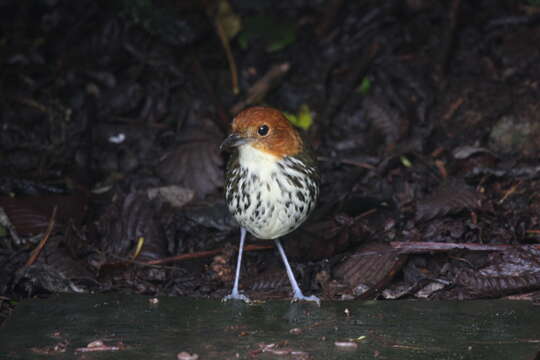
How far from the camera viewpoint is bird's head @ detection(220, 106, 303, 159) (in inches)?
167

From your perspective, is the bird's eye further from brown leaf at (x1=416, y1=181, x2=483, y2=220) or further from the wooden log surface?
brown leaf at (x1=416, y1=181, x2=483, y2=220)

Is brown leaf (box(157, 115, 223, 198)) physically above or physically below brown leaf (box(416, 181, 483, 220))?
above

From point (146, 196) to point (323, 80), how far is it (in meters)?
2.33

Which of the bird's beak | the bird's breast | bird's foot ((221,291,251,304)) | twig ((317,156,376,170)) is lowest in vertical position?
bird's foot ((221,291,251,304))

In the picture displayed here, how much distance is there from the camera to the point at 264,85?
675 centimetres

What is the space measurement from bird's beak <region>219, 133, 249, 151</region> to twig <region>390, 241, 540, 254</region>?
1.28 metres

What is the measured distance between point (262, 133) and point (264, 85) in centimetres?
252

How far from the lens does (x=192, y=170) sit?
19.5ft

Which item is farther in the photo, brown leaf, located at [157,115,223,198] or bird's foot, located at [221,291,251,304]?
brown leaf, located at [157,115,223,198]

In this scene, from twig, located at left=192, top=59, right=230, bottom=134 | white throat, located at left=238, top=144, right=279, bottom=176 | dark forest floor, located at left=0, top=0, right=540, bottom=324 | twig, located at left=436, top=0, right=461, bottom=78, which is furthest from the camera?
twig, located at left=436, top=0, right=461, bottom=78

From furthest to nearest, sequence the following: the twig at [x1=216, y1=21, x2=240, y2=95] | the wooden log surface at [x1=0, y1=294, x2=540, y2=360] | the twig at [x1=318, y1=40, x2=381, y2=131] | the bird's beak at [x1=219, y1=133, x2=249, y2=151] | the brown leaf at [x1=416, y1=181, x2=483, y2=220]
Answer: the twig at [x1=216, y1=21, x2=240, y2=95]
the twig at [x1=318, y1=40, x2=381, y2=131]
the brown leaf at [x1=416, y1=181, x2=483, y2=220]
the bird's beak at [x1=219, y1=133, x2=249, y2=151]
the wooden log surface at [x1=0, y1=294, x2=540, y2=360]

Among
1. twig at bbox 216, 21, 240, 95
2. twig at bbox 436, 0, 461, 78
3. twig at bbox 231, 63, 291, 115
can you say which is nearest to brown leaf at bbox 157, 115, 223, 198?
twig at bbox 231, 63, 291, 115

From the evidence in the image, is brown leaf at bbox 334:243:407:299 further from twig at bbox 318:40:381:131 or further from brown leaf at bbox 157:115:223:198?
twig at bbox 318:40:381:131

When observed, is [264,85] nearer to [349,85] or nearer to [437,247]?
[349,85]
